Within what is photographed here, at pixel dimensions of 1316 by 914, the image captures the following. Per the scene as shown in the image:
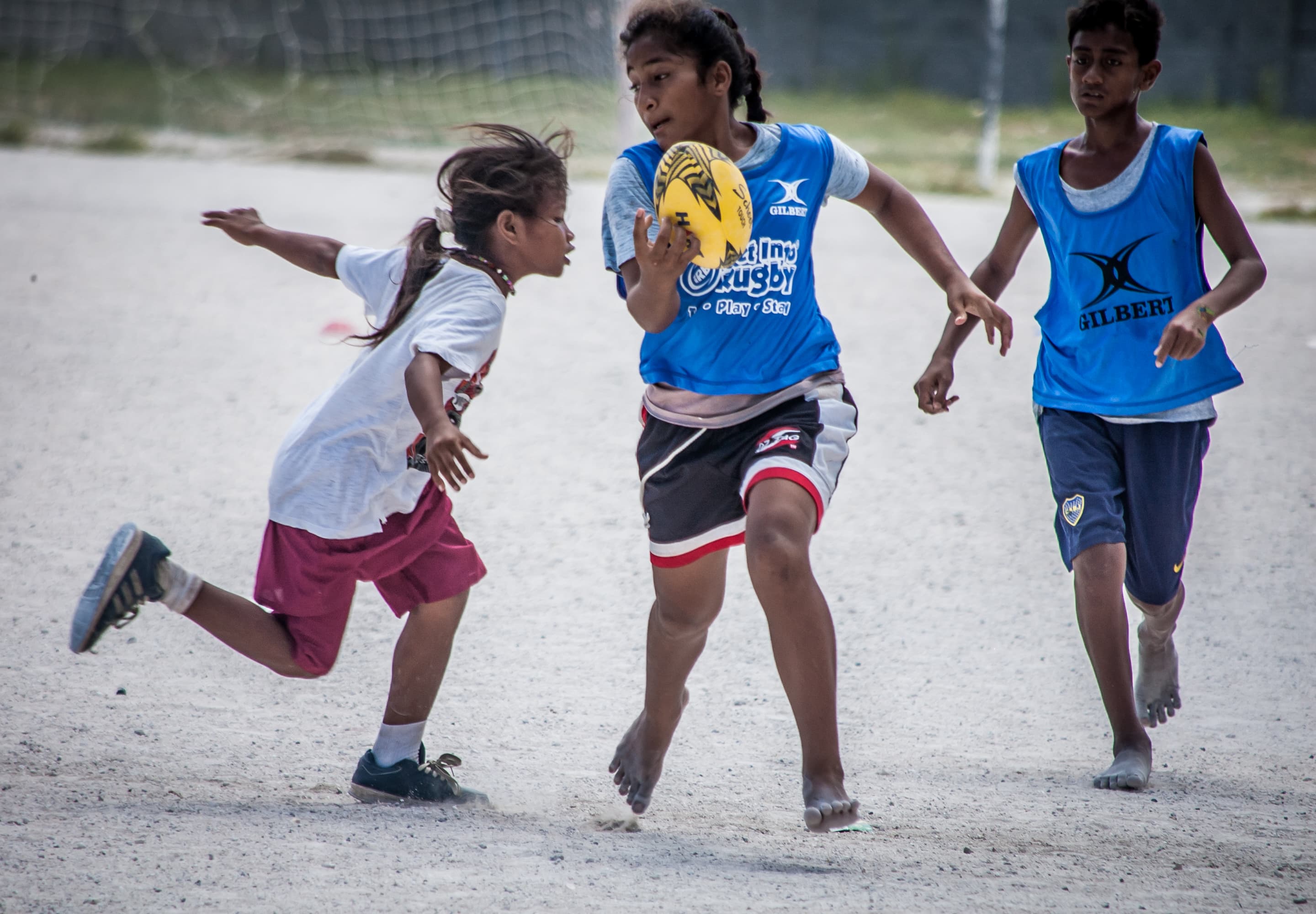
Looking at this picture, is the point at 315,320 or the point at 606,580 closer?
the point at 606,580

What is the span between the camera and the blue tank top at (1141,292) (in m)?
3.23

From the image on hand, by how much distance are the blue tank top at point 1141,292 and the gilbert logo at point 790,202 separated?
0.81 m

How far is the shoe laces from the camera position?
303 centimetres

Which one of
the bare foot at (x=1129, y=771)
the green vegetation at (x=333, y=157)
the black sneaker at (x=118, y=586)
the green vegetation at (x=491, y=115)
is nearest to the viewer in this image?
the black sneaker at (x=118, y=586)

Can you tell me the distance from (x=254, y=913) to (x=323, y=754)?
3.42 ft

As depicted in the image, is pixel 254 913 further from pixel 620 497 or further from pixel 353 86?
pixel 353 86

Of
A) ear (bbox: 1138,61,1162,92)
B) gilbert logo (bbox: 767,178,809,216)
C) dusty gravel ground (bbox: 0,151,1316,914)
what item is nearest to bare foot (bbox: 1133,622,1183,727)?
dusty gravel ground (bbox: 0,151,1316,914)

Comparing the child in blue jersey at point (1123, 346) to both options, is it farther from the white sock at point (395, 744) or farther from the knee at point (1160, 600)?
the white sock at point (395, 744)

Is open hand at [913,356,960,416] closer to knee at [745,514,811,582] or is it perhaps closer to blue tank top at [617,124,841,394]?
blue tank top at [617,124,841,394]

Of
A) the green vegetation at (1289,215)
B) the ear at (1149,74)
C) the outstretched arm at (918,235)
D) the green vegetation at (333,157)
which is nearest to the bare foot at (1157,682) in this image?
the outstretched arm at (918,235)

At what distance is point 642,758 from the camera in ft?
10.0

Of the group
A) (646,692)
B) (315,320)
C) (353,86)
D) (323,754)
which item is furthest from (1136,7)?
(353,86)

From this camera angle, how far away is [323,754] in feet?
10.7

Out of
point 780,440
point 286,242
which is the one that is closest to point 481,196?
point 286,242
